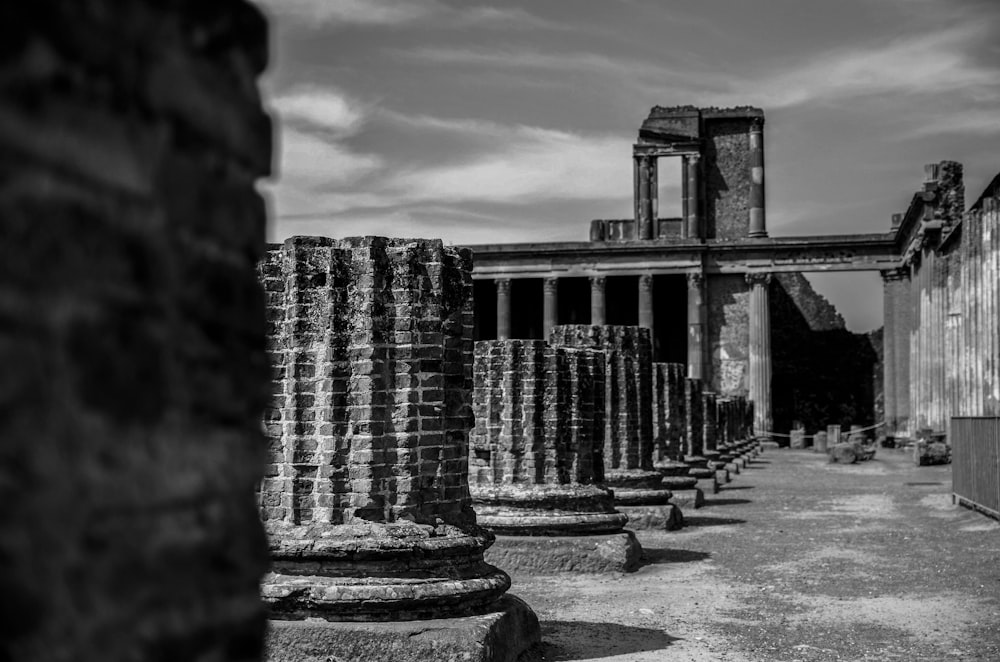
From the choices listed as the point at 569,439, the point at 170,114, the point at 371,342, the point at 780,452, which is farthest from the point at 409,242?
the point at 780,452

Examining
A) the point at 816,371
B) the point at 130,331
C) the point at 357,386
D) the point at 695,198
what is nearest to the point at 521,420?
the point at 357,386

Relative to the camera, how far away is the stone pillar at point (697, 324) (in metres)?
44.3

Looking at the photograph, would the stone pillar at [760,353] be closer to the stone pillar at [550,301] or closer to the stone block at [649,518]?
the stone pillar at [550,301]

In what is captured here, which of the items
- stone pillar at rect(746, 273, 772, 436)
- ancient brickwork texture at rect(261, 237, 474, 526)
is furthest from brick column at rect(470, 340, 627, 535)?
stone pillar at rect(746, 273, 772, 436)

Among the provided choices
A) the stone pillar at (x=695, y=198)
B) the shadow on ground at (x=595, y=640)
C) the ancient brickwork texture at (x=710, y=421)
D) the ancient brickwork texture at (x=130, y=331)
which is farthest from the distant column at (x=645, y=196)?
the ancient brickwork texture at (x=130, y=331)

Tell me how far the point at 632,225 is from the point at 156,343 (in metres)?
48.6

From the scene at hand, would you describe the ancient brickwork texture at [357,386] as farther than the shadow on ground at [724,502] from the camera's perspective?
No

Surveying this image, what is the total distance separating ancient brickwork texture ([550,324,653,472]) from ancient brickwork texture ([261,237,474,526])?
8051 mm

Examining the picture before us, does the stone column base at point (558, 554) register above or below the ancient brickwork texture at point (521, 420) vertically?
below

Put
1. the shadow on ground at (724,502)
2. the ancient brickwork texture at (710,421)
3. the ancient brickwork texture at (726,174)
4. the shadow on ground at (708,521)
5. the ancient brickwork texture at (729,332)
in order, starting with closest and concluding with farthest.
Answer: the shadow on ground at (708,521) → the shadow on ground at (724,502) → the ancient brickwork texture at (710,421) → the ancient brickwork texture at (729,332) → the ancient brickwork texture at (726,174)

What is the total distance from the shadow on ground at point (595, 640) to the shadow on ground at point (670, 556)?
3.51 metres

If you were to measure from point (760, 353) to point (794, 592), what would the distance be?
34.4 meters

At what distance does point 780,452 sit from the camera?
39.6 meters

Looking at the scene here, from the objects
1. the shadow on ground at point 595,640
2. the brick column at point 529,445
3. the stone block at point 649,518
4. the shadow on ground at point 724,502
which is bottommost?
the shadow on ground at point 595,640
